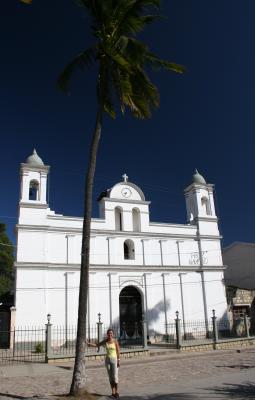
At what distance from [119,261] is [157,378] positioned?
1352 centimetres

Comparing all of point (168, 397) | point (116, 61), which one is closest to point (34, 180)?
point (116, 61)

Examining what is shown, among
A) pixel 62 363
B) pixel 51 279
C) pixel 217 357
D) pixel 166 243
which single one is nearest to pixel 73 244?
pixel 51 279

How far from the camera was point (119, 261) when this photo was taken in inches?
1016

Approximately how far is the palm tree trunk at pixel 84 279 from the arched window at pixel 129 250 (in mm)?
15660

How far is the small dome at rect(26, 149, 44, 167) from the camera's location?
2542 centimetres

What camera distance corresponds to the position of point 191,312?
2661 cm

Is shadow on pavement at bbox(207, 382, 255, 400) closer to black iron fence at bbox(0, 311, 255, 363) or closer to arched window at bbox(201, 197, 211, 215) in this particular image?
black iron fence at bbox(0, 311, 255, 363)

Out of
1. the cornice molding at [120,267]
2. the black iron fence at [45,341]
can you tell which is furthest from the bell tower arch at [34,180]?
the black iron fence at [45,341]

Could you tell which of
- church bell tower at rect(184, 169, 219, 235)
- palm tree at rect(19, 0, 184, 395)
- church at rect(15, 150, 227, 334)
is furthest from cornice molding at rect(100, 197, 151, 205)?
palm tree at rect(19, 0, 184, 395)

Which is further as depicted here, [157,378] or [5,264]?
[5,264]

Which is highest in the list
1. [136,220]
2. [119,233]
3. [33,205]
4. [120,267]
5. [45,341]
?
[33,205]

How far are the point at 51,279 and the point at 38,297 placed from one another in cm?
141

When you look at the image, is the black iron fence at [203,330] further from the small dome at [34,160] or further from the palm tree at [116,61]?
the palm tree at [116,61]

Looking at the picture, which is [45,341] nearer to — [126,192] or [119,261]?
[119,261]
